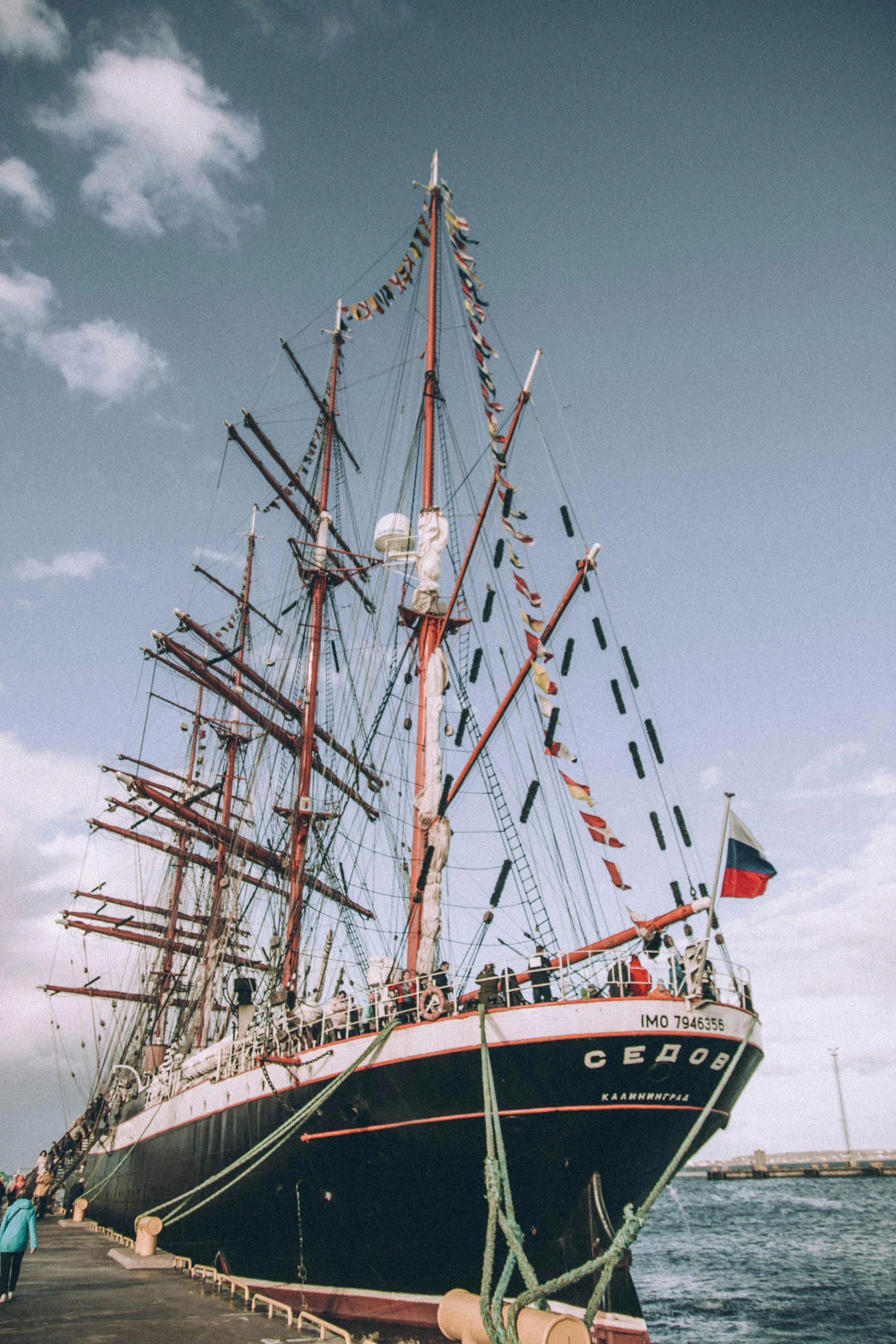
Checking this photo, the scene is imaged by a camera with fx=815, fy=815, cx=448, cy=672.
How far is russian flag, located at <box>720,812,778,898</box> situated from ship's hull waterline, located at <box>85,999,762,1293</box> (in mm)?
1854

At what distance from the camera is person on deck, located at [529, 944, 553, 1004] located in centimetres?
1239

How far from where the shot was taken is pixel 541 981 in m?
13.3

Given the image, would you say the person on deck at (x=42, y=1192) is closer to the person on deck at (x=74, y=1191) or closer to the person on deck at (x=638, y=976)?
the person on deck at (x=74, y=1191)

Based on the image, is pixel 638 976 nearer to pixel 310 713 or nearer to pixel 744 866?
pixel 744 866

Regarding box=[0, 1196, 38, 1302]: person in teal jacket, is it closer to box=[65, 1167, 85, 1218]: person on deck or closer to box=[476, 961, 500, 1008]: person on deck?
box=[476, 961, 500, 1008]: person on deck

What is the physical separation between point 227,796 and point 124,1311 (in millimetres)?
32662

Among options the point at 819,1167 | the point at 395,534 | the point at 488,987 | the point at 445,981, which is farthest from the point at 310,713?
the point at 819,1167

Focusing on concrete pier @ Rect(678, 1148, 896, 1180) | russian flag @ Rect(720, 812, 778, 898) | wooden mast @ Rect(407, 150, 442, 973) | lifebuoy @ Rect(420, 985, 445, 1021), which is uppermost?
wooden mast @ Rect(407, 150, 442, 973)

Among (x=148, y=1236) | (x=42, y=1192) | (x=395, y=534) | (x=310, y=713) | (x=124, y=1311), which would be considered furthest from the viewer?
(x=42, y=1192)

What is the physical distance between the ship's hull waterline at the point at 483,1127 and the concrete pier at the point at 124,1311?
205 cm

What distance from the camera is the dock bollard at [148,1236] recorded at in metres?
17.8

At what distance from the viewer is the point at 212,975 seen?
25891 millimetres

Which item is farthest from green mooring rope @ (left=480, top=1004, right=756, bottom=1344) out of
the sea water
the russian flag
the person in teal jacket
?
the sea water

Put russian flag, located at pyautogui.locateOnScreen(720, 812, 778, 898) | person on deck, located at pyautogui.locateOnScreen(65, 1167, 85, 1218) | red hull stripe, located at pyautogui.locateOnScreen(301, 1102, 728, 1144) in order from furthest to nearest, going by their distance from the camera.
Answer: person on deck, located at pyautogui.locateOnScreen(65, 1167, 85, 1218) < russian flag, located at pyautogui.locateOnScreen(720, 812, 778, 898) < red hull stripe, located at pyautogui.locateOnScreen(301, 1102, 728, 1144)
